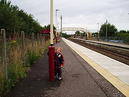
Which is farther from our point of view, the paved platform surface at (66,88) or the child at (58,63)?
the child at (58,63)

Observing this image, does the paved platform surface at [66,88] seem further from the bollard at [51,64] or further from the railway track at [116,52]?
the railway track at [116,52]

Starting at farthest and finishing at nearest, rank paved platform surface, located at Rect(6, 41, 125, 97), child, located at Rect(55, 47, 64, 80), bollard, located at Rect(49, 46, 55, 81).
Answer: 1. child, located at Rect(55, 47, 64, 80)
2. bollard, located at Rect(49, 46, 55, 81)
3. paved platform surface, located at Rect(6, 41, 125, 97)

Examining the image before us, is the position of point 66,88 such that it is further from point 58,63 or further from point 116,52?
point 116,52

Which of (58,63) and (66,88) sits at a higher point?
(58,63)

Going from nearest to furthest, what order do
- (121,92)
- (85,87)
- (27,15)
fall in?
(121,92) → (85,87) → (27,15)

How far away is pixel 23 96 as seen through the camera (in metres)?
7.55

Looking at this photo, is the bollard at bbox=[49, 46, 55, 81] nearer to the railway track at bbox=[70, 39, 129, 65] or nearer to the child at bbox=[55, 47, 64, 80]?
the child at bbox=[55, 47, 64, 80]

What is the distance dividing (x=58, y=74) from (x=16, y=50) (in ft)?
8.20

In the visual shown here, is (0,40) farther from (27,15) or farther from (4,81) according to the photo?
(27,15)

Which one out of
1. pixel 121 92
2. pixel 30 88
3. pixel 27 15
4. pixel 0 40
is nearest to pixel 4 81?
pixel 30 88

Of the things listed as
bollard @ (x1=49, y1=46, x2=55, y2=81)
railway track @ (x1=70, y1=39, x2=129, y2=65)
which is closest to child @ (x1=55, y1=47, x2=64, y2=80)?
bollard @ (x1=49, y1=46, x2=55, y2=81)

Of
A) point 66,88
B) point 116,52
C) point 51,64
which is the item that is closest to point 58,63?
point 51,64

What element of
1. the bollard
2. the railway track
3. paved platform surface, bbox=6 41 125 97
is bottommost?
the railway track

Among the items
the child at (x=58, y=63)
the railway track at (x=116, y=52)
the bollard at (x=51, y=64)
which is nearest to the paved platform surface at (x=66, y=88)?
the bollard at (x=51, y=64)
